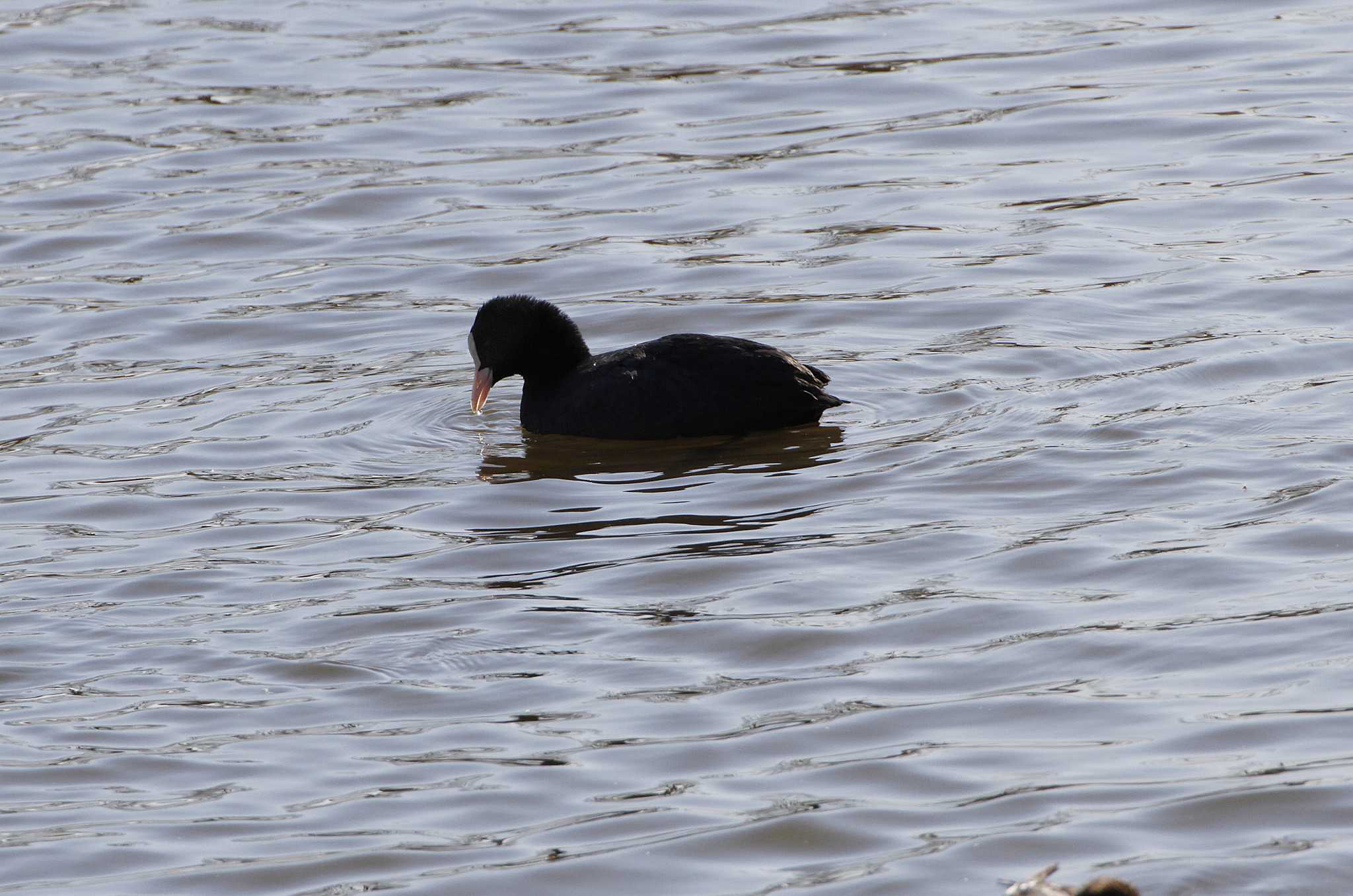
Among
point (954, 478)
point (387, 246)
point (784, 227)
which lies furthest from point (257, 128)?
point (954, 478)

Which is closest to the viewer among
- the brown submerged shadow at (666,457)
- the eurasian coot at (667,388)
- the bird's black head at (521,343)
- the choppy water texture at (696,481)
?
the choppy water texture at (696,481)

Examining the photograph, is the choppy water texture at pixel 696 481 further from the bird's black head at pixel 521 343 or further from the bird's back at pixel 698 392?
the bird's black head at pixel 521 343

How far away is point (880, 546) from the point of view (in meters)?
7.65

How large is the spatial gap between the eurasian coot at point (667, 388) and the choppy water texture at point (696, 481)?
17 cm

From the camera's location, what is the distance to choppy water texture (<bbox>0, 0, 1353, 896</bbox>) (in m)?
5.53

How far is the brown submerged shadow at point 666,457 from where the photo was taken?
9016mm

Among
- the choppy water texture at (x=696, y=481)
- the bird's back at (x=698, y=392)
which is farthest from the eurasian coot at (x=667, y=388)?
the choppy water texture at (x=696, y=481)

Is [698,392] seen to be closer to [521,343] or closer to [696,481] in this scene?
[696,481]

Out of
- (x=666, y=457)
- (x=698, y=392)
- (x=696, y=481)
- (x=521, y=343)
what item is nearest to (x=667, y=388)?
(x=698, y=392)

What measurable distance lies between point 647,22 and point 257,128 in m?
4.29

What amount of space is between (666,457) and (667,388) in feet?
1.04

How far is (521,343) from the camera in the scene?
9.87 meters

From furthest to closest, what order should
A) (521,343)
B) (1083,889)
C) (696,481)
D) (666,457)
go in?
(521,343) → (666,457) → (696,481) → (1083,889)

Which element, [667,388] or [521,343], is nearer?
[667,388]
